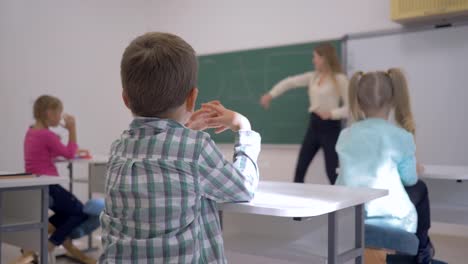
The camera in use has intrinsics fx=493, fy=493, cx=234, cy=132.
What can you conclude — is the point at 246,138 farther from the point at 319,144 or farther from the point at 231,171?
the point at 319,144

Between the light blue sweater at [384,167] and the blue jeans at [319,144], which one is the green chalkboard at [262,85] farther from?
the light blue sweater at [384,167]

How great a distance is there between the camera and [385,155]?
6.61 feet

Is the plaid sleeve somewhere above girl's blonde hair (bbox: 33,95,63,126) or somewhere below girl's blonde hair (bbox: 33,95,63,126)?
below

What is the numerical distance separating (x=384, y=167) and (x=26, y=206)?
6.12 ft

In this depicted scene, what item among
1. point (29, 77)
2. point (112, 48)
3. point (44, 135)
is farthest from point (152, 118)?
point (112, 48)

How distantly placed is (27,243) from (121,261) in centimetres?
181

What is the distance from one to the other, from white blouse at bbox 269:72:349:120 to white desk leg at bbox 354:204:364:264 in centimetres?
284

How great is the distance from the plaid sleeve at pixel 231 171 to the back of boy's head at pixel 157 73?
139 millimetres

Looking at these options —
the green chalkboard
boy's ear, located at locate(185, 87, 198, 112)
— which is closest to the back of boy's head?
boy's ear, located at locate(185, 87, 198, 112)

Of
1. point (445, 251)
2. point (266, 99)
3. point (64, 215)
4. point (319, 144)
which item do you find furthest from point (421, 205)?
point (266, 99)

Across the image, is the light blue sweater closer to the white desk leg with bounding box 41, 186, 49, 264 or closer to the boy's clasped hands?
the boy's clasped hands

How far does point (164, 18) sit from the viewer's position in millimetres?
6402

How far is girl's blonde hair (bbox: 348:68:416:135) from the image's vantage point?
85.9 inches

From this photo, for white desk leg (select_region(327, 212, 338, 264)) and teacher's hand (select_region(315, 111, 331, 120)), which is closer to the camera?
white desk leg (select_region(327, 212, 338, 264))
